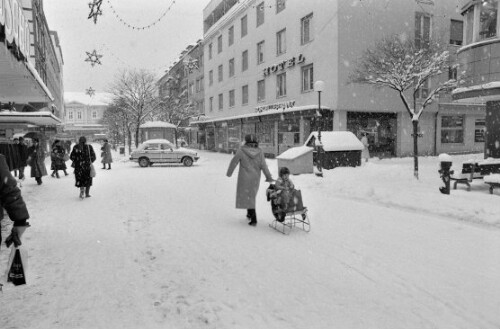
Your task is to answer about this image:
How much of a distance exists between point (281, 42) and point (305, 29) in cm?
295

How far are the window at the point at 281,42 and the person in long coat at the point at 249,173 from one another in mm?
20594

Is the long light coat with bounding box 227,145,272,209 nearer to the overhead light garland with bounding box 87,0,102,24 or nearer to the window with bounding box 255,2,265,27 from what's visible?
the overhead light garland with bounding box 87,0,102,24

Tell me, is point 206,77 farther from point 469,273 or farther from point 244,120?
point 469,273

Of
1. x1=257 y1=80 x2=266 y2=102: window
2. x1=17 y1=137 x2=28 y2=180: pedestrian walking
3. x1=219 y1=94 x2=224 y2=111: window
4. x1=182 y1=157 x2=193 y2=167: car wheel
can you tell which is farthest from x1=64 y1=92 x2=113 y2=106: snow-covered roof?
x1=17 y1=137 x2=28 y2=180: pedestrian walking

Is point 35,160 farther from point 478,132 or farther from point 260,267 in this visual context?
point 478,132

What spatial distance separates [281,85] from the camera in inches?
1049

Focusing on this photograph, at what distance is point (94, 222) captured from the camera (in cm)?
728

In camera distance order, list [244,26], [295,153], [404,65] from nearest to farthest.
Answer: [295,153], [404,65], [244,26]

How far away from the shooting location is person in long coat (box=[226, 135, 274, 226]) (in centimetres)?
683

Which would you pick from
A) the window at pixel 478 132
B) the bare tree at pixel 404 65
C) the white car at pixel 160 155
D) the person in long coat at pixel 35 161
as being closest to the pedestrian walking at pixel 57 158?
the person in long coat at pixel 35 161

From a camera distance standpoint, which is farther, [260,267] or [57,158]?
[57,158]

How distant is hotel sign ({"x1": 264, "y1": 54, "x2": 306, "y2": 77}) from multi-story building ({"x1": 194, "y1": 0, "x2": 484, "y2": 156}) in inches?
2.5

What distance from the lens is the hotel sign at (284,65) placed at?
23.8 meters

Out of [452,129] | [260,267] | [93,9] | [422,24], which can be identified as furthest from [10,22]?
[452,129]
